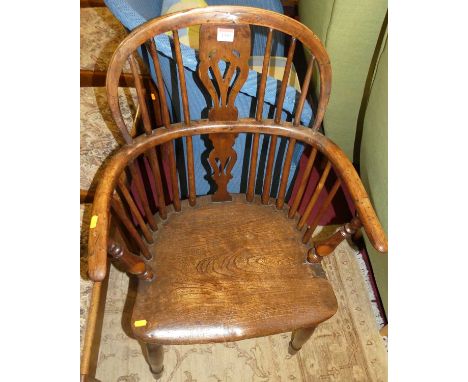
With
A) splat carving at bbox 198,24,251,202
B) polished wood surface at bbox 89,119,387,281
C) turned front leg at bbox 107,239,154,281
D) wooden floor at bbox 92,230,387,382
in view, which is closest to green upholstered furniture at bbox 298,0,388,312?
wooden floor at bbox 92,230,387,382

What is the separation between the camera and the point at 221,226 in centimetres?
135

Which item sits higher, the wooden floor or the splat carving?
the splat carving

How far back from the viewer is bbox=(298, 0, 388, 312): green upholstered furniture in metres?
1.48

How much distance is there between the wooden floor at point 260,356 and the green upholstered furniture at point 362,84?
7.4 inches

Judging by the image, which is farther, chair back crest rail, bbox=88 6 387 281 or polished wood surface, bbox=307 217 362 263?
polished wood surface, bbox=307 217 362 263

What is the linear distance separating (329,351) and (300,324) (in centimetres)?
56

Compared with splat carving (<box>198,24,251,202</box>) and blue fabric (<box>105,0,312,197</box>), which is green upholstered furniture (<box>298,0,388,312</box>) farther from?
splat carving (<box>198,24,251,202</box>)

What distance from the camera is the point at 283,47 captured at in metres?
2.10

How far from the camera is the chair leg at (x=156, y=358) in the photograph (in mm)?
1293

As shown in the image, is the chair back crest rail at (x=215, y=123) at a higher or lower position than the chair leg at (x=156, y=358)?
higher

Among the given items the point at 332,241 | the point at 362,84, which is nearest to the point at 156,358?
the point at 332,241

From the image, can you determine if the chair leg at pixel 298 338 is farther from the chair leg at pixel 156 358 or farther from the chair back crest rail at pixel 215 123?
the chair leg at pixel 156 358

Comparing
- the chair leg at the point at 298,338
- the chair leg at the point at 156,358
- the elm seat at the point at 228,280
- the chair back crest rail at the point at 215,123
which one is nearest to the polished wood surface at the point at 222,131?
the chair back crest rail at the point at 215,123
